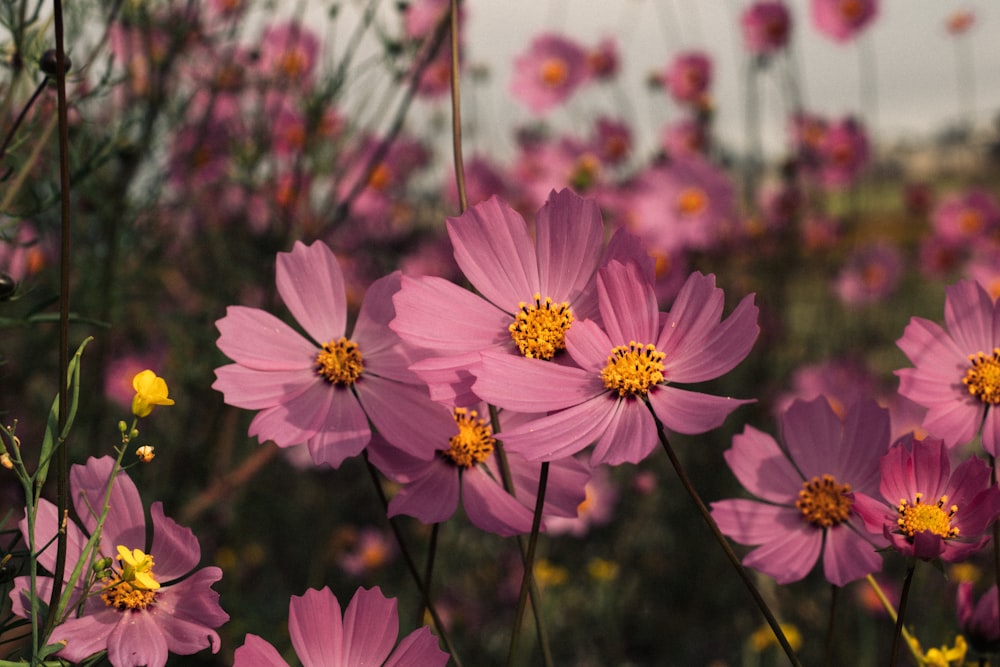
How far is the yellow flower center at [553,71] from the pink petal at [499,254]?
1990 mm

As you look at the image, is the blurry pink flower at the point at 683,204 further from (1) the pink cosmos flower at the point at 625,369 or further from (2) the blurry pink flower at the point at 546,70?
(1) the pink cosmos flower at the point at 625,369

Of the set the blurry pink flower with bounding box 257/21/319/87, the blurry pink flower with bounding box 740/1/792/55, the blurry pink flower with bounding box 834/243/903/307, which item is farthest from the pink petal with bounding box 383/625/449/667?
the blurry pink flower with bounding box 834/243/903/307

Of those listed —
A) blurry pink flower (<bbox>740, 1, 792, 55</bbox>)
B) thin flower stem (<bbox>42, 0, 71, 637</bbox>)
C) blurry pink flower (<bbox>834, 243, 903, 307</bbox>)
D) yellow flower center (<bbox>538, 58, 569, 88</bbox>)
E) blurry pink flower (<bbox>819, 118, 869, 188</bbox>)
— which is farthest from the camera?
blurry pink flower (<bbox>834, 243, 903, 307</bbox>)

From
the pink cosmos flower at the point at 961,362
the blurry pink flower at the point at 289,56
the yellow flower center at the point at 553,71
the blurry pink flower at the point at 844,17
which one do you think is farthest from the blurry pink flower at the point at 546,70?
the pink cosmos flower at the point at 961,362

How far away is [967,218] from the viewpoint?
2246mm

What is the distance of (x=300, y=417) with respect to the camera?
0.46 meters

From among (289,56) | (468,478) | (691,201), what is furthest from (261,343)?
(691,201)

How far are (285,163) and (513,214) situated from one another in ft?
4.34

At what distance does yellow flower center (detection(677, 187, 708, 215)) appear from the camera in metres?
2.03

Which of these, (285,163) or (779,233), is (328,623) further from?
Result: (779,233)

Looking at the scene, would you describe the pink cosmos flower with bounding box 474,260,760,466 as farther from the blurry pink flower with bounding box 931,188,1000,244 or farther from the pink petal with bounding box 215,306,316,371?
the blurry pink flower with bounding box 931,188,1000,244

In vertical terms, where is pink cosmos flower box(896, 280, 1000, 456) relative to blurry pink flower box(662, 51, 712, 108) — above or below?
below

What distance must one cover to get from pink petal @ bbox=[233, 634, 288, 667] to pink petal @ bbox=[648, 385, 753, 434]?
0.18 meters

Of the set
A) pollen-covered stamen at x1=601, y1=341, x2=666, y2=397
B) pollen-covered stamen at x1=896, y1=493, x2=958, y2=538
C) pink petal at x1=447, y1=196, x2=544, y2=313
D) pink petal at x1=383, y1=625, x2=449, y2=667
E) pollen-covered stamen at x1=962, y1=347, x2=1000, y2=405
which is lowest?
pink petal at x1=383, y1=625, x2=449, y2=667
